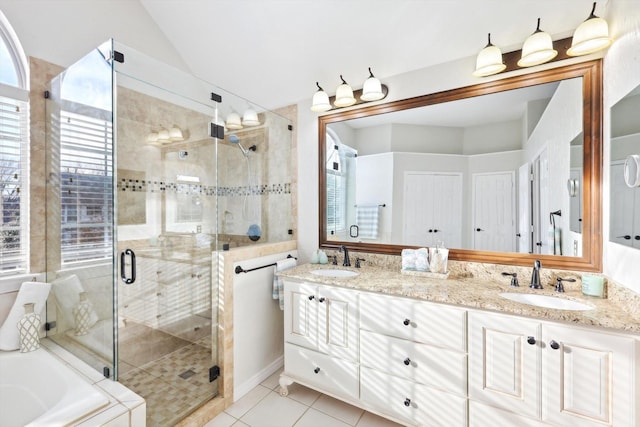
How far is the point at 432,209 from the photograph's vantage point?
7.06ft

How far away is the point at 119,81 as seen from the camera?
1.71m

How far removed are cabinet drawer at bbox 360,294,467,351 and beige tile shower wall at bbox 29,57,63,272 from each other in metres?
2.21

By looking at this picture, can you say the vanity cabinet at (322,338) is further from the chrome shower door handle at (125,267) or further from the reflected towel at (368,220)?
the chrome shower door handle at (125,267)

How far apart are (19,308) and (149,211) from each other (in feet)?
Answer: 3.09

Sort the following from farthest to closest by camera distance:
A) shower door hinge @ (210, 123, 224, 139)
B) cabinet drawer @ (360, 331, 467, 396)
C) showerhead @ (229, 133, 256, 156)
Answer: showerhead @ (229, 133, 256, 156) → shower door hinge @ (210, 123, 224, 139) → cabinet drawer @ (360, 331, 467, 396)

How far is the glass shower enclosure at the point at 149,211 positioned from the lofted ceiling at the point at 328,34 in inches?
18.3

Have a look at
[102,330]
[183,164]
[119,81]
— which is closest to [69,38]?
[119,81]

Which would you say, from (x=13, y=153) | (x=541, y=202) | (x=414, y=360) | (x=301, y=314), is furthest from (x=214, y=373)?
(x=541, y=202)

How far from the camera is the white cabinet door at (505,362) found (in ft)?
4.50

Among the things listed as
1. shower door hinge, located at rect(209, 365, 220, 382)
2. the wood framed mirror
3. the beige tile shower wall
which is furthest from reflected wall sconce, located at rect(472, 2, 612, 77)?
the beige tile shower wall

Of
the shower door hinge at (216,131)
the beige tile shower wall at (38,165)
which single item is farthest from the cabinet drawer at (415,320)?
the beige tile shower wall at (38,165)

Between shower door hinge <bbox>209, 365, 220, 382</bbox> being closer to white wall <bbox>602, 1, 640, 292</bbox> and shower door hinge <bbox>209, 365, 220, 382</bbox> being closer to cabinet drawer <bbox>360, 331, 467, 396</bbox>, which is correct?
cabinet drawer <bbox>360, 331, 467, 396</bbox>

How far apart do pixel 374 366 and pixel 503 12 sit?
7.68ft

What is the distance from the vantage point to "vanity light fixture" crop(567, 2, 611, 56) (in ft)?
4.84
